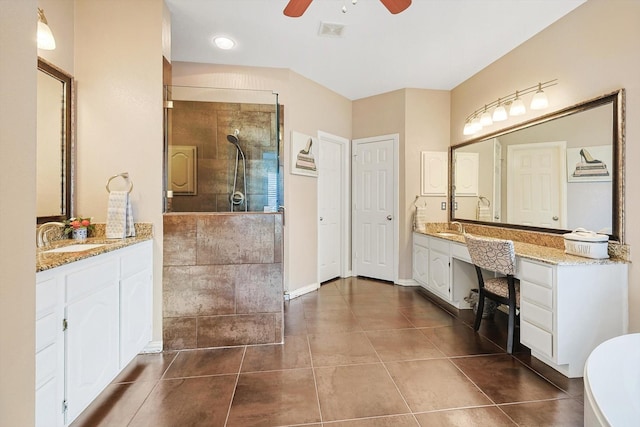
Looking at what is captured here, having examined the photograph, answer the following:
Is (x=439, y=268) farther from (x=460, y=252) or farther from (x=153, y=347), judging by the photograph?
(x=153, y=347)

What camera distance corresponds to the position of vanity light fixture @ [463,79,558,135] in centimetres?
248

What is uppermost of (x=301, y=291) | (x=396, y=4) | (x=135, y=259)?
(x=396, y=4)

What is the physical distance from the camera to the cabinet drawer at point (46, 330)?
1.18 metres

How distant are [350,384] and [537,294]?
1416 mm

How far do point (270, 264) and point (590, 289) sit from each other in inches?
87.3

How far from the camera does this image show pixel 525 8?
2281mm

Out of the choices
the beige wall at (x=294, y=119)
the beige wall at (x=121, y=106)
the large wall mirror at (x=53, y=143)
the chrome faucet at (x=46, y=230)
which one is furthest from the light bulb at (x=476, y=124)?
the chrome faucet at (x=46, y=230)

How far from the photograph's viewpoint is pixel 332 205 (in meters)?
4.24

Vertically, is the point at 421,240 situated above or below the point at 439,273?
above

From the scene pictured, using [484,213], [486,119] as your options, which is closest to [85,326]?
[484,213]

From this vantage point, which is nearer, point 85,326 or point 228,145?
point 85,326

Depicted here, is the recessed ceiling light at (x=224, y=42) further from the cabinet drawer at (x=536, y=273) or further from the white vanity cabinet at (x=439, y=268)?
the cabinet drawer at (x=536, y=273)

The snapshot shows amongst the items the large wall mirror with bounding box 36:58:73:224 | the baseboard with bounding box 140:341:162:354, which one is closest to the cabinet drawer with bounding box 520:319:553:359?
the baseboard with bounding box 140:341:162:354

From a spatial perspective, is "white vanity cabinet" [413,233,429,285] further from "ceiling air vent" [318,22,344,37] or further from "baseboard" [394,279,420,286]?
"ceiling air vent" [318,22,344,37]
